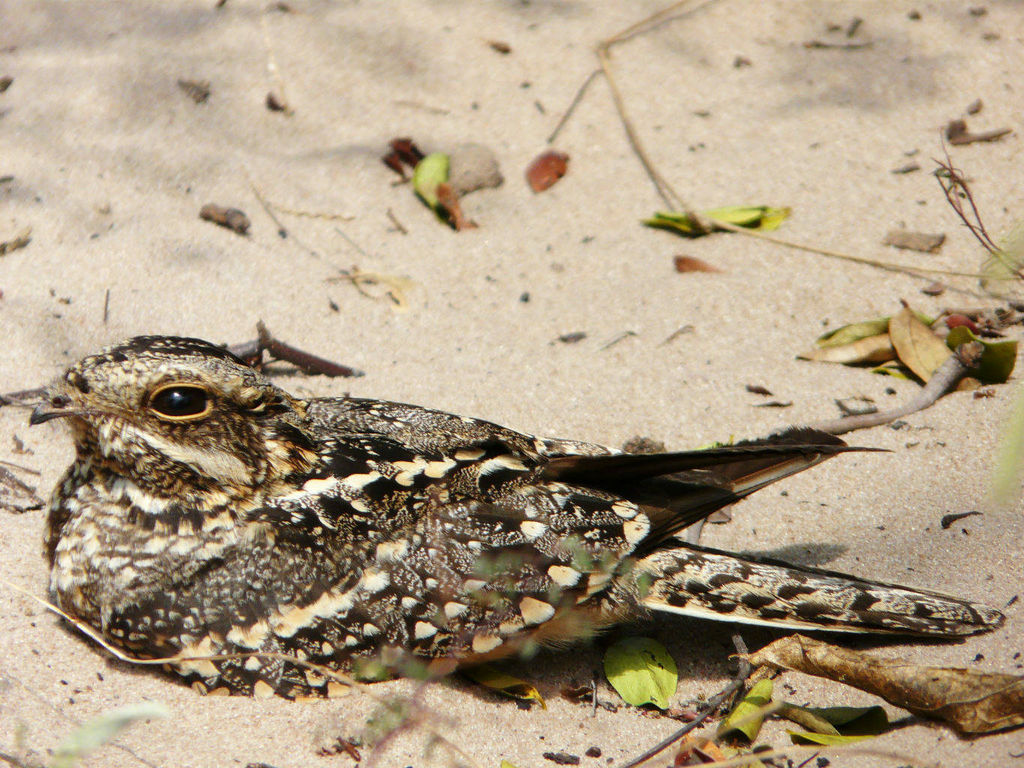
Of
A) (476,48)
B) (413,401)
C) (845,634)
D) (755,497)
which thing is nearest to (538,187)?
(476,48)

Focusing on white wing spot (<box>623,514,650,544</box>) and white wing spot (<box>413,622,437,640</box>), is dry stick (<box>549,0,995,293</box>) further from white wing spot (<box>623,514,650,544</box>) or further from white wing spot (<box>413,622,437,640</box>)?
white wing spot (<box>413,622,437,640</box>)

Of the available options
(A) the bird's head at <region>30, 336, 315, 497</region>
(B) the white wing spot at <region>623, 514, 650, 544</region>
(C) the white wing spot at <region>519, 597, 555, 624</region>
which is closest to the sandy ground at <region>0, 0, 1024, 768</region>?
(C) the white wing spot at <region>519, 597, 555, 624</region>

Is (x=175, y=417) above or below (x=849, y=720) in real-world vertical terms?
above

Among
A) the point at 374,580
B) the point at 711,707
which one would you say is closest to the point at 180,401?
Result: the point at 374,580

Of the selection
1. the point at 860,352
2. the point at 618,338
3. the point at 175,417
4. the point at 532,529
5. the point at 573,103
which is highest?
the point at 175,417

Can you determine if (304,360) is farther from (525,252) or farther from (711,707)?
(711,707)

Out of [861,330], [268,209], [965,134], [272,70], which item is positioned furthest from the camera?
[272,70]
